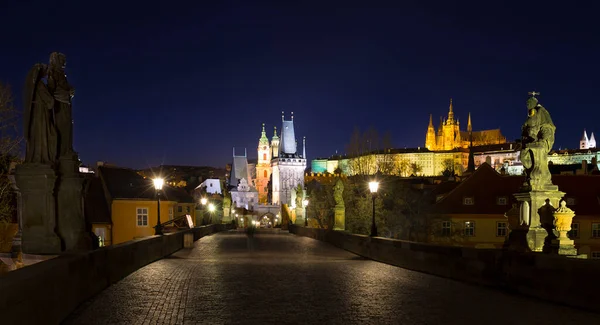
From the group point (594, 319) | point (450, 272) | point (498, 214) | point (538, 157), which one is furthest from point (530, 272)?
point (498, 214)

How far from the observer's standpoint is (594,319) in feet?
28.1

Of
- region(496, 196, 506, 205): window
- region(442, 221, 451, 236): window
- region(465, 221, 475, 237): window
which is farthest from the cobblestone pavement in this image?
region(496, 196, 506, 205): window

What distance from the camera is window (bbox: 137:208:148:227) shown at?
49.8m

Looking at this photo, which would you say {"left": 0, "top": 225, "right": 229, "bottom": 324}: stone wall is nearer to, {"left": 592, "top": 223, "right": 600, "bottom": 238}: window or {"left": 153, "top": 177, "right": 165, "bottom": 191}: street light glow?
{"left": 153, "top": 177, "right": 165, "bottom": 191}: street light glow

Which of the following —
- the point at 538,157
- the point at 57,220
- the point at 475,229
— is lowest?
the point at 475,229

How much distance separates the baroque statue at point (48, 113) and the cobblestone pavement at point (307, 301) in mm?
2757

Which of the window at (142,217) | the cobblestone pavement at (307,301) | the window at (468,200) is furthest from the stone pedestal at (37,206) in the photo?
the window at (468,200)

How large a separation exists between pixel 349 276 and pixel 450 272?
2331 mm

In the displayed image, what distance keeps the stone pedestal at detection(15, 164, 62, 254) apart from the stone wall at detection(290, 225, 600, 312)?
8.13 m

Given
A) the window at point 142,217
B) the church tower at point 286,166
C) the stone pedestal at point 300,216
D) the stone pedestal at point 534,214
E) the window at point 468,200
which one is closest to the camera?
the stone pedestal at point 534,214

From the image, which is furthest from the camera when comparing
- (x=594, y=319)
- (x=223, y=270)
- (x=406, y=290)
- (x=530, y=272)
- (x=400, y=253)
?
(x=400, y=253)

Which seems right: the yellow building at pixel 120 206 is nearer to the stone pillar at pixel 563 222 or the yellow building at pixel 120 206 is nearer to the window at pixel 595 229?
the window at pixel 595 229

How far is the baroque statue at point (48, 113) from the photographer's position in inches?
426

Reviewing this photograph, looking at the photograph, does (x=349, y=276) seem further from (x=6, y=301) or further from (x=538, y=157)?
(x=6, y=301)
